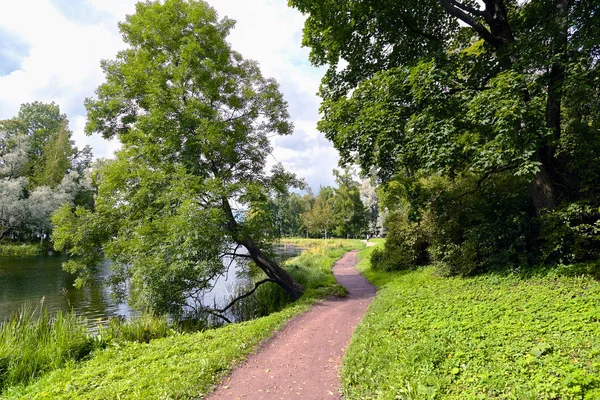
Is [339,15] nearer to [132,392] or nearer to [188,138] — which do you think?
[188,138]

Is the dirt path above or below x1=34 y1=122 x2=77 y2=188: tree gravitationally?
below

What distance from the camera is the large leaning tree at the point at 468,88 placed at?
6809 millimetres

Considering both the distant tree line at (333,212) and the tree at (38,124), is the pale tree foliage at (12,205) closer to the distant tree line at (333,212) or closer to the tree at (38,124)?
the tree at (38,124)

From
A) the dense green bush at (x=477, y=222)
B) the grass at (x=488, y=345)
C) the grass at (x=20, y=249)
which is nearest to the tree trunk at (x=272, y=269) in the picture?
the grass at (x=488, y=345)

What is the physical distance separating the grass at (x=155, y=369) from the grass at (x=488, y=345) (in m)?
2.39

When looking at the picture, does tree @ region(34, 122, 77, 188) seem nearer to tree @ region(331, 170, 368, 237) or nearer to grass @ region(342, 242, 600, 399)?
tree @ region(331, 170, 368, 237)

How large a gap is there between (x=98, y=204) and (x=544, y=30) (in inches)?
608

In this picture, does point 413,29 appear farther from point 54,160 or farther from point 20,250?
point 54,160

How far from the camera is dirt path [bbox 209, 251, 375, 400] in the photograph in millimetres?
5004

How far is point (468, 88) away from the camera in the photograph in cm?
811

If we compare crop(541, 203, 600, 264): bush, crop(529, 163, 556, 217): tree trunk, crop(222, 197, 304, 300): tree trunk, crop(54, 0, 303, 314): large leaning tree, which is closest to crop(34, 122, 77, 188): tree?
crop(54, 0, 303, 314): large leaning tree

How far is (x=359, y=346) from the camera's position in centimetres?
605

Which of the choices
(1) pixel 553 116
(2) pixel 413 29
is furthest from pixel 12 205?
(1) pixel 553 116

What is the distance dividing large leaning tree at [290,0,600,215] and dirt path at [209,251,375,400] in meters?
4.80
